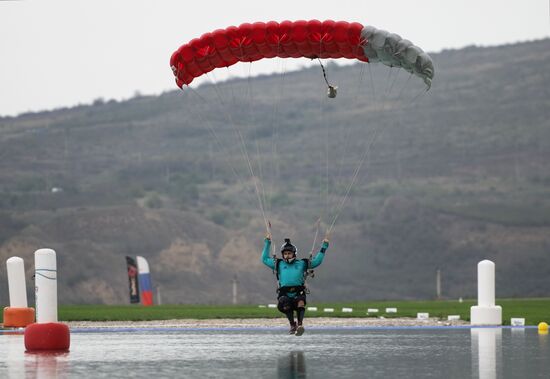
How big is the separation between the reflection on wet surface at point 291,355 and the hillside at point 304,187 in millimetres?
28712

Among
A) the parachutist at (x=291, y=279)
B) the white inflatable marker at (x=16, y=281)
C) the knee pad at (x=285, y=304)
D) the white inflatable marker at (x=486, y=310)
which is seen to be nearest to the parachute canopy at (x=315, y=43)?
the parachutist at (x=291, y=279)

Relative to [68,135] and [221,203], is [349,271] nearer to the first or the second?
[221,203]

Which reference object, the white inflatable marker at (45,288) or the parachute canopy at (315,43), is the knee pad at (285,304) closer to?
the white inflatable marker at (45,288)

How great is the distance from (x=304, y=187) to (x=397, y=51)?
7460 centimetres

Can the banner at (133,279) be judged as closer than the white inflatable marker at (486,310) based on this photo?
No

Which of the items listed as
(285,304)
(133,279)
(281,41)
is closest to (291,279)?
(285,304)

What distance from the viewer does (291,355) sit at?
1869 centimetres

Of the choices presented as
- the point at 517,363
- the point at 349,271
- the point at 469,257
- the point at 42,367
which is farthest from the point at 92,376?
the point at 469,257

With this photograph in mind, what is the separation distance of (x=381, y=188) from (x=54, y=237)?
26.9m

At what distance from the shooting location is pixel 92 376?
49.6 feet

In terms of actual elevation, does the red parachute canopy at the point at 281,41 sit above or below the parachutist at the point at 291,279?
above

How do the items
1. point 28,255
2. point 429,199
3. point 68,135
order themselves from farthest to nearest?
point 68,135, point 429,199, point 28,255

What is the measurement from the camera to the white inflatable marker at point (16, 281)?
26203 mm

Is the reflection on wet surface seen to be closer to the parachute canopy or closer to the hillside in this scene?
the parachute canopy
